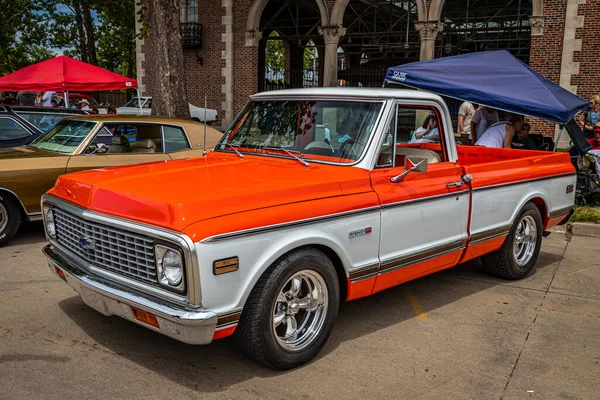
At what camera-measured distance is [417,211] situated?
4.45m

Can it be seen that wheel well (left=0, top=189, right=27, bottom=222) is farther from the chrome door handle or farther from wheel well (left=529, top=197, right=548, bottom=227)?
wheel well (left=529, top=197, right=548, bottom=227)

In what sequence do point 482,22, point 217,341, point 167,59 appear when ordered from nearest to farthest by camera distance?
point 217,341
point 167,59
point 482,22

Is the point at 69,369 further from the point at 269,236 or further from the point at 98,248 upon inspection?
the point at 269,236

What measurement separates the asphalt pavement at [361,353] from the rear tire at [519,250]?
299 millimetres

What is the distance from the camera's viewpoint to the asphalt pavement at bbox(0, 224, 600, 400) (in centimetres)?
351

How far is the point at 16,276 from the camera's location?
18.5 feet

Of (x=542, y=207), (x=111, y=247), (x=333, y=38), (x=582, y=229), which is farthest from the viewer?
(x=333, y=38)

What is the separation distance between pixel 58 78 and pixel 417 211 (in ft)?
35.2

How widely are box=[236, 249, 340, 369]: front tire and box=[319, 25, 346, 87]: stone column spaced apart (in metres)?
18.1

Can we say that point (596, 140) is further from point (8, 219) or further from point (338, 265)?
point (8, 219)

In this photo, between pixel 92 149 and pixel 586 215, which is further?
pixel 586 215

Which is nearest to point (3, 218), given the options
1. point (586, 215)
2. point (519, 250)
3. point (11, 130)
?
point (11, 130)

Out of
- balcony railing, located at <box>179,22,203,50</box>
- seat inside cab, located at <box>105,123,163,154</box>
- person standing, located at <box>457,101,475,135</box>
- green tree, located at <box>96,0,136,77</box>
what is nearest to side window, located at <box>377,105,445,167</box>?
seat inside cab, located at <box>105,123,163,154</box>

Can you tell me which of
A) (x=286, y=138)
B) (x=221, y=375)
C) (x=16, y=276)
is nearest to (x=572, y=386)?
(x=221, y=375)
